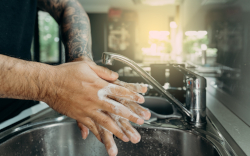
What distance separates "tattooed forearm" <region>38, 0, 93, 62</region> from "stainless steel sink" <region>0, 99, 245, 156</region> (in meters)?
0.29

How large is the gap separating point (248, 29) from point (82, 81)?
526 mm

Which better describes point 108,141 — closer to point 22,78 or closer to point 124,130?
point 124,130

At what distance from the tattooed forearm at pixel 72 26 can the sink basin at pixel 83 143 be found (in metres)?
0.29

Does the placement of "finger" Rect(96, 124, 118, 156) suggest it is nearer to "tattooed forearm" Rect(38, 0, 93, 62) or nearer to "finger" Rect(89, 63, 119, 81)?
"finger" Rect(89, 63, 119, 81)

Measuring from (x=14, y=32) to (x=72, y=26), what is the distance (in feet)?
0.81

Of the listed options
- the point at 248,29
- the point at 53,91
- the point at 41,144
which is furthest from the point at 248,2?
the point at 41,144

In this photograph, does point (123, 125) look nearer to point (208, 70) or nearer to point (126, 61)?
point (126, 61)

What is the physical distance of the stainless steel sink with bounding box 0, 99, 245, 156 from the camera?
580 mm

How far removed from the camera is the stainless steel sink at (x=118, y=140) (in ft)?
1.90

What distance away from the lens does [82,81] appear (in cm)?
43

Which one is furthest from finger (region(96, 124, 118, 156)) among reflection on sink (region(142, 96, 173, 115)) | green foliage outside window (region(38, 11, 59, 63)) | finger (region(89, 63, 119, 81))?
green foliage outside window (region(38, 11, 59, 63))

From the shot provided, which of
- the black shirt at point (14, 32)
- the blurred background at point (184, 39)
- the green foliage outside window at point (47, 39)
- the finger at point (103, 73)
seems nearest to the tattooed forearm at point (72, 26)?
the black shirt at point (14, 32)

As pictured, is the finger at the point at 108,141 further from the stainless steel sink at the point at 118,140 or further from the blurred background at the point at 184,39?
the blurred background at the point at 184,39

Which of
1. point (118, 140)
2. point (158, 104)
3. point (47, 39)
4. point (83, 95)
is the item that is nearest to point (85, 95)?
point (83, 95)
